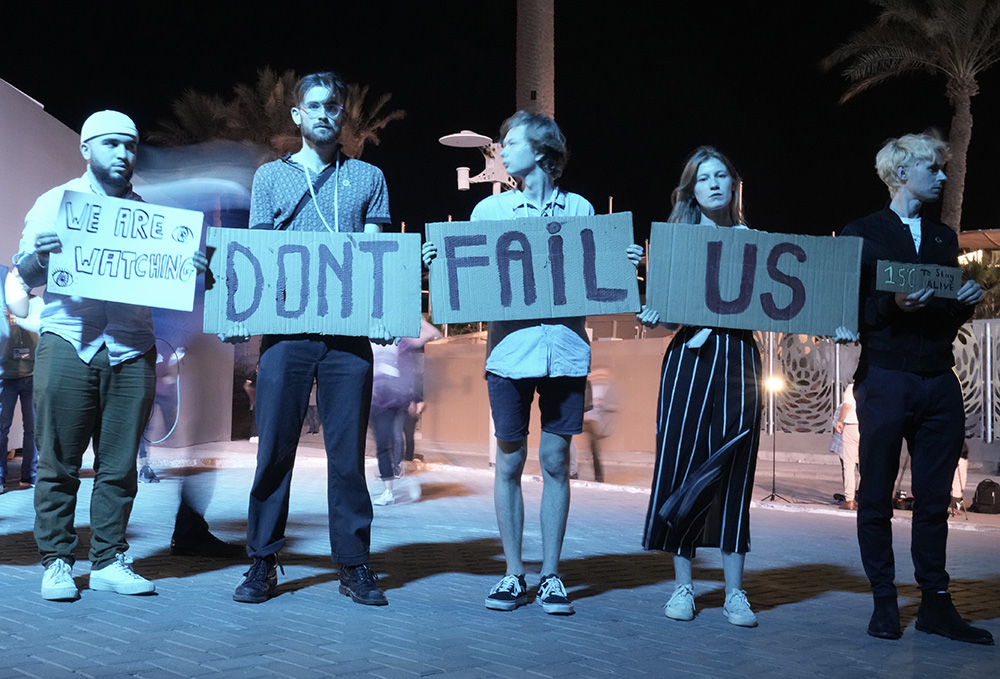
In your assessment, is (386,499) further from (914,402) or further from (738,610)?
(914,402)

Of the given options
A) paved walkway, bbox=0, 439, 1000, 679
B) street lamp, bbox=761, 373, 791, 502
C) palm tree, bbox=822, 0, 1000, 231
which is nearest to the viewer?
paved walkway, bbox=0, 439, 1000, 679

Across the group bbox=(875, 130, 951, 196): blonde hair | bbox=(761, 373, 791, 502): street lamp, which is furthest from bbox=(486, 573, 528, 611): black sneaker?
bbox=(761, 373, 791, 502): street lamp

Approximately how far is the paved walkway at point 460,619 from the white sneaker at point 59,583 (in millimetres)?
53

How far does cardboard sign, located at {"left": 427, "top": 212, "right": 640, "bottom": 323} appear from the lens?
4980 millimetres

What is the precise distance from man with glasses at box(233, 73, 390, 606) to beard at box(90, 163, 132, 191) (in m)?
→ 0.65

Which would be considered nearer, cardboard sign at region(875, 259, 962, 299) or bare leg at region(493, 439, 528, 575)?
cardboard sign at region(875, 259, 962, 299)

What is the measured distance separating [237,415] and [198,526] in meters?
18.2

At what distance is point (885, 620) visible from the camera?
15.3 feet

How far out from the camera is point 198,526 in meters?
6.24

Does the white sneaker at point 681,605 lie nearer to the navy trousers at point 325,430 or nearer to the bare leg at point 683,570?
the bare leg at point 683,570

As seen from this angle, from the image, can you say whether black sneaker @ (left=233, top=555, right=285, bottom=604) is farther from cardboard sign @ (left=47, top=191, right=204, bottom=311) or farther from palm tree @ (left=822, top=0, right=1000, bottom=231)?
palm tree @ (left=822, top=0, right=1000, bottom=231)

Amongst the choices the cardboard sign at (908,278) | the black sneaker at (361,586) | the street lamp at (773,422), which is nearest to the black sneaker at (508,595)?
the black sneaker at (361,586)

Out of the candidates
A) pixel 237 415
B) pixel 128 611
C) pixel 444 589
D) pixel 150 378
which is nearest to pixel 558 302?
pixel 444 589

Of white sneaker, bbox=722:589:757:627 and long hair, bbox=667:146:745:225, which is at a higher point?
long hair, bbox=667:146:745:225
